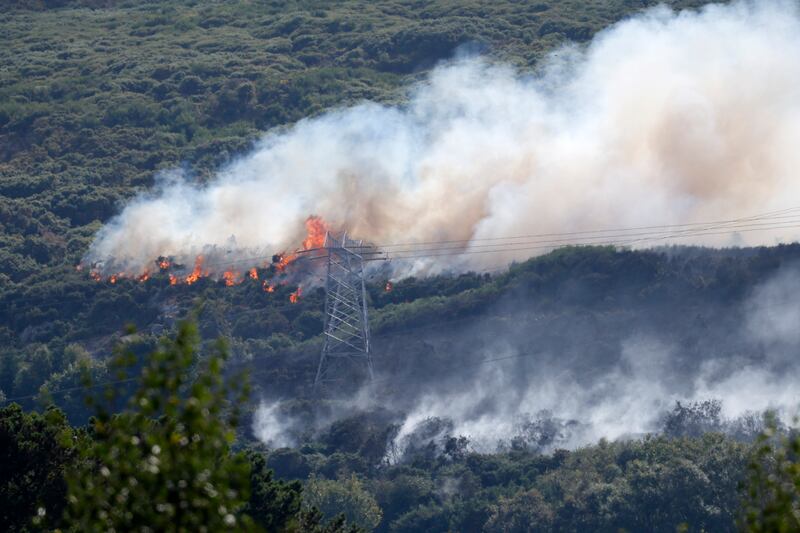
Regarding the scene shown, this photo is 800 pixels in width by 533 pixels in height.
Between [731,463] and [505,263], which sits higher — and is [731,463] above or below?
above

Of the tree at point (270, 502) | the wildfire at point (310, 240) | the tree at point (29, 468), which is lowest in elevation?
the wildfire at point (310, 240)

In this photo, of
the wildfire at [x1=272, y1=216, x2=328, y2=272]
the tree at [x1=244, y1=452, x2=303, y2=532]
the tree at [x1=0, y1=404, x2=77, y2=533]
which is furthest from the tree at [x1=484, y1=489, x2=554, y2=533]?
the wildfire at [x1=272, y1=216, x2=328, y2=272]

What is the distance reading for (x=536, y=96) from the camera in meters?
183

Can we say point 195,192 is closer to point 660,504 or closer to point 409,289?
point 409,289

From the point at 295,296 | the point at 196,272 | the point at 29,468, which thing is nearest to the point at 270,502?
the point at 29,468

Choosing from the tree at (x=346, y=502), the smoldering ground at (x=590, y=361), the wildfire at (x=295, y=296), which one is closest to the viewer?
the tree at (x=346, y=502)

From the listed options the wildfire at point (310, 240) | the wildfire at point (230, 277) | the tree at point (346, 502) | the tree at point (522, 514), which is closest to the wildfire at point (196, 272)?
the wildfire at point (230, 277)

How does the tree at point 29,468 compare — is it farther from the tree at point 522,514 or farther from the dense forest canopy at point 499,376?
the tree at point 522,514

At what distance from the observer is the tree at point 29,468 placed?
60062 mm

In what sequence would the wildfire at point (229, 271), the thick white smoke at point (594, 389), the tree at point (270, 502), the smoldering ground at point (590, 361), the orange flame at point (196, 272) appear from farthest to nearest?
the orange flame at point (196, 272) < the wildfire at point (229, 271) < the smoldering ground at point (590, 361) < the thick white smoke at point (594, 389) < the tree at point (270, 502)

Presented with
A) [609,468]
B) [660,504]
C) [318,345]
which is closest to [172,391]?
[660,504]

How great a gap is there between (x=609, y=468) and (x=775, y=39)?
74.6 m

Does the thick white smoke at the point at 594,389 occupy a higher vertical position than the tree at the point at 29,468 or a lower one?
lower

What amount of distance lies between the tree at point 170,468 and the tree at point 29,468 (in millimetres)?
31302
